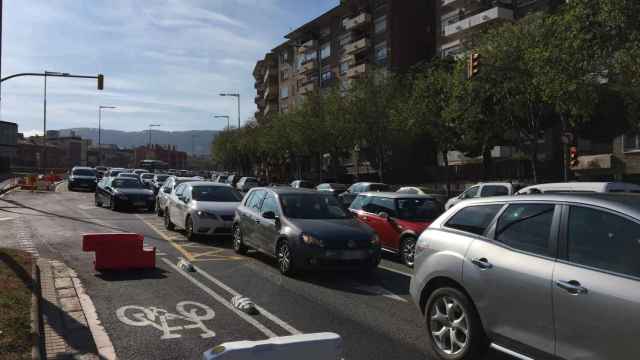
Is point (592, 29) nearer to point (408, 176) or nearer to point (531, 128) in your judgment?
point (531, 128)

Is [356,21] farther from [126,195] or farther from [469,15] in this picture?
[126,195]

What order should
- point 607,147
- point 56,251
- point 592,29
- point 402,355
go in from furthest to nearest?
point 607,147 → point 592,29 → point 56,251 → point 402,355

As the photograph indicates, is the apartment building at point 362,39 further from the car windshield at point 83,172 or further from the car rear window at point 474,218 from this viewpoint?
the car rear window at point 474,218

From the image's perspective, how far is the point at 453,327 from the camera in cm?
540

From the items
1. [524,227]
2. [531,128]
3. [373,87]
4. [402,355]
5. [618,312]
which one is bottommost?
[402,355]

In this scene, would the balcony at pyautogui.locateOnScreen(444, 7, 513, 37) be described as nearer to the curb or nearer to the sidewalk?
Answer: the sidewalk

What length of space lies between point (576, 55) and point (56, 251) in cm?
1381

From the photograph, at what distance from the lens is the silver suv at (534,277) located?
406cm

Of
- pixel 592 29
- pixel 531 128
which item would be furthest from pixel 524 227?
pixel 531 128

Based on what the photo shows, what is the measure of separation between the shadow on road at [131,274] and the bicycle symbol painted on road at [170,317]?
198 centimetres

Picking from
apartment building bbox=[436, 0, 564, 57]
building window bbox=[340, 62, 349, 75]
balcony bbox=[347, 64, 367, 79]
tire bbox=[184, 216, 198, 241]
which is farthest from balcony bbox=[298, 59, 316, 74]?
tire bbox=[184, 216, 198, 241]

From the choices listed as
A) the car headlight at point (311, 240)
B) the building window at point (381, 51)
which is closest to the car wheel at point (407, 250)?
the car headlight at point (311, 240)

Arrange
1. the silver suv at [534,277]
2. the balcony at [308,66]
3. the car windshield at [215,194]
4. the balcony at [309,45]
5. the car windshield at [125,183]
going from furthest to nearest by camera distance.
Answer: the balcony at [308,66] → the balcony at [309,45] → the car windshield at [125,183] → the car windshield at [215,194] → the silver suv at [534,277]

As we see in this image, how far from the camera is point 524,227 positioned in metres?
5.00
